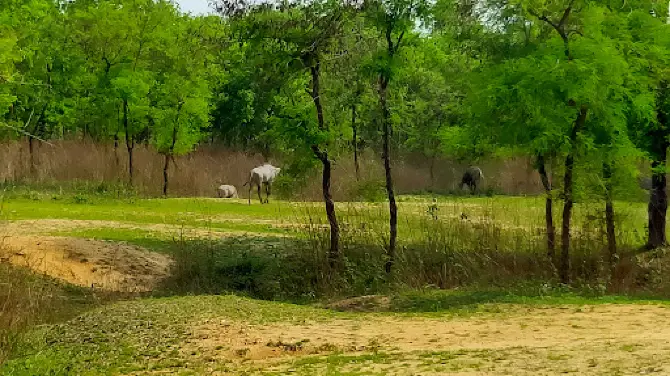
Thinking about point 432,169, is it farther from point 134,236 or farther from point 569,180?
point 569,180

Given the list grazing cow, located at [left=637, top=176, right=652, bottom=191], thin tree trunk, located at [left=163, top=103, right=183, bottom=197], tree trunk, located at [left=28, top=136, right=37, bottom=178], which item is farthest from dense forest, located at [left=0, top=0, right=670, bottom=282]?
tree trunk, located at [left=28, top=136, right=37, bottom=178]

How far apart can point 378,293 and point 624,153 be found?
15.2ft

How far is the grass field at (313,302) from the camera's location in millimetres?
9133

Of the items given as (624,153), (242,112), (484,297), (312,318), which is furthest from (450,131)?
(242,112)

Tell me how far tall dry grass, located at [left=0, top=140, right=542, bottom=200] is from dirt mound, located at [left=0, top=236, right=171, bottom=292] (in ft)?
34.8

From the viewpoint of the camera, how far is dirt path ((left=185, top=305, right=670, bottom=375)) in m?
7.98

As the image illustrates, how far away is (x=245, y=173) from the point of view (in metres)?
40.2

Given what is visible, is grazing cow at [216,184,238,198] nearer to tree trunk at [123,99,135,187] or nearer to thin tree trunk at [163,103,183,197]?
thin tree trunk at [163,103,183,197]

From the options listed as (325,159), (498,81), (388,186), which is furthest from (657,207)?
(325,159)

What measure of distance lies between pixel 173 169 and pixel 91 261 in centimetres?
1954

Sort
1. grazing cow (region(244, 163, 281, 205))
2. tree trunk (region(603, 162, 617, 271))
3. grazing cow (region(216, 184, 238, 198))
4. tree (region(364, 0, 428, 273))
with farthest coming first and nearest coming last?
grazing cow (region(216, 184, 238, 198))
grazing cow (region(244, 163, 281, 205))
tree (region(364, 0, 428, 273))
tree trunk (region(603, 162, 617, 271))

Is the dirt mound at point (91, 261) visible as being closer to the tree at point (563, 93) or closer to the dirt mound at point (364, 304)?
the dirt mound at point (364, 304)

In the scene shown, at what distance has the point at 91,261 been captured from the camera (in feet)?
58.1

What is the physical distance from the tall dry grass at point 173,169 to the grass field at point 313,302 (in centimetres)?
962
